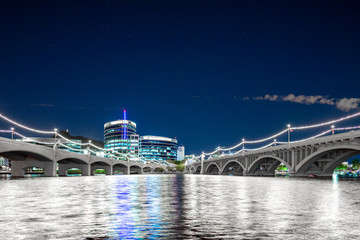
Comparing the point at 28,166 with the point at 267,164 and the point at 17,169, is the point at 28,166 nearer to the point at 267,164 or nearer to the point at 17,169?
the point at 17,169

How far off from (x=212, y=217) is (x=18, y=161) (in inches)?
3534

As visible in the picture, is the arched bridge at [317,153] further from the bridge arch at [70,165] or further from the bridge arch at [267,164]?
the bridge arch at [70,165]

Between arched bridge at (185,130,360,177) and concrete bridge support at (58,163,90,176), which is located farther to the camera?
concrete bridge support at (58,163,90,176)

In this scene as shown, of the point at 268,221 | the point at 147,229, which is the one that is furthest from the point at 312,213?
the point at 147,229

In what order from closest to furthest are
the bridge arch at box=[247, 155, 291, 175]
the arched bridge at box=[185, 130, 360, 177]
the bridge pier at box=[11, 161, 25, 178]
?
the arched bridge at box=[185, 130, 360, 177], the bridge pier at box=[11, 161, 25, 178], the bridge arch at box=[247, 155, 291, 175]

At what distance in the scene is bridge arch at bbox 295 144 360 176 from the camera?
208 ft

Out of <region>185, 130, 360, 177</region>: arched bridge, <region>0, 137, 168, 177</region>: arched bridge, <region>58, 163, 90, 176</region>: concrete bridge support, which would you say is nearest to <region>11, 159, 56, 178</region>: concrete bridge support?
<region>0, 137, 168, 177</region>: arched bridge

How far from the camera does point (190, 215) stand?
40.8 ft

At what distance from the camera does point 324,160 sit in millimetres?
70625

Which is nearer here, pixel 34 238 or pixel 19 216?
pixel 34 238

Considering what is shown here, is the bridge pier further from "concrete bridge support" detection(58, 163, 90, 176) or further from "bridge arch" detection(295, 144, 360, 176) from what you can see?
"bridge arch" detection(295, 144, 360, 176)

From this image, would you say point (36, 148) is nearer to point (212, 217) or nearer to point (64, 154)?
point (64, 154)

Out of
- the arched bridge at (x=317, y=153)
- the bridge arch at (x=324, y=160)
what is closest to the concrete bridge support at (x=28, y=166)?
the arched bridge at (x=317, y=153)

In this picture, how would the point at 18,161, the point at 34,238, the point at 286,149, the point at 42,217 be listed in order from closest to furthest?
the point at 34,238
the point at 42,217
the point at 286,149
the point at 18,161
